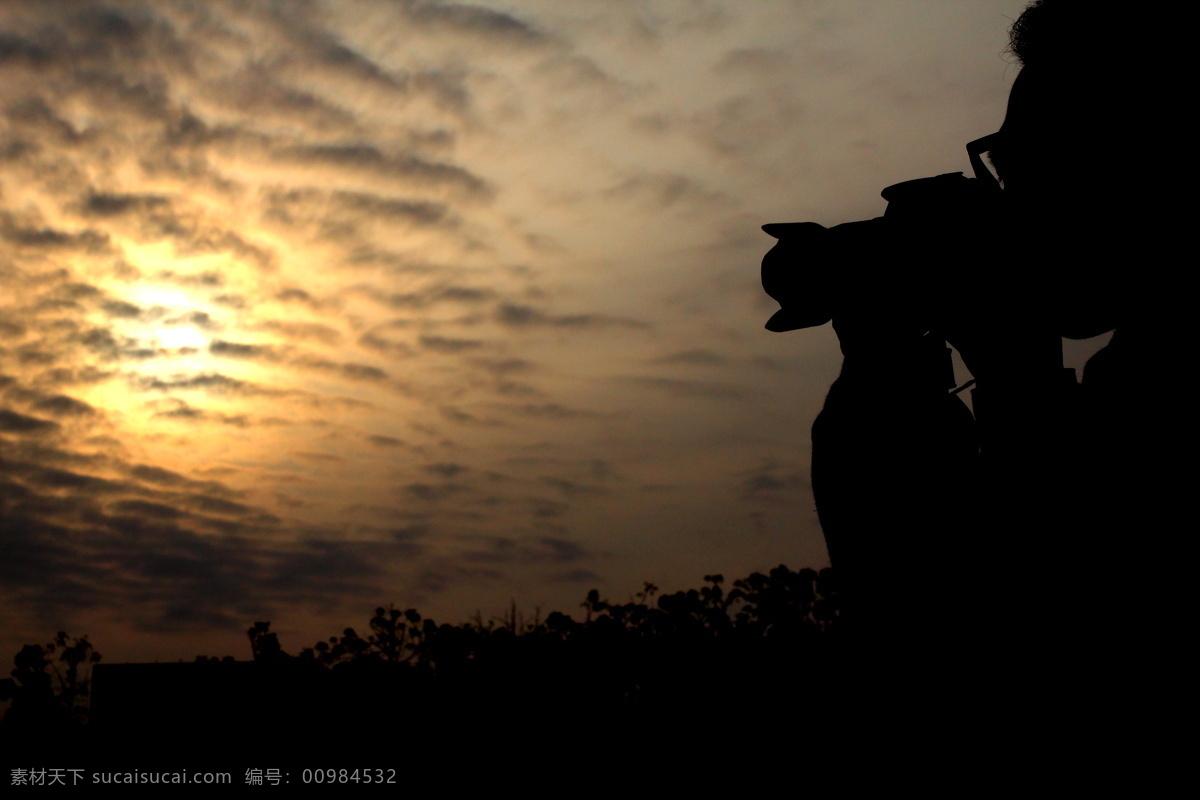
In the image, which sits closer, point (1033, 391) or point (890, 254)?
point (1033, 391)

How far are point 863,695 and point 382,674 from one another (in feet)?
29.1

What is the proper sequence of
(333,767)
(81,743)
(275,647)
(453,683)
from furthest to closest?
(275,647)
(453,683)
(81,743)
(333,767)

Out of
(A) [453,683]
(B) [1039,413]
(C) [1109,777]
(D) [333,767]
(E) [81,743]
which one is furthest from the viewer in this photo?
(A) [453,683]

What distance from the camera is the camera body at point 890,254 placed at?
1506mm

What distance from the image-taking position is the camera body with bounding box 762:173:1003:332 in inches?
59.3

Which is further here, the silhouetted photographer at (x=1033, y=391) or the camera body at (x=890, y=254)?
the camera body at (x=890, y=254)

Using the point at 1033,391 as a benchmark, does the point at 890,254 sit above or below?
above

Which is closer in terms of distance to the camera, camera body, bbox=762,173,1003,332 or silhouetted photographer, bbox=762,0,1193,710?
silhouetted photographer, bbox=762,0,1193,710

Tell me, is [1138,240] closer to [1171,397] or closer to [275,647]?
[1171,397]

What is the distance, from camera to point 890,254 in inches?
62.9

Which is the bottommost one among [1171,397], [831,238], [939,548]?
[939,548]

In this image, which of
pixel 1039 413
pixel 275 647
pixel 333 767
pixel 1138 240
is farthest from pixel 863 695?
pixel 275 647

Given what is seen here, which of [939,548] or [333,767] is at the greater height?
[939,548]

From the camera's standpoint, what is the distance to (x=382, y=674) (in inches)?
378
